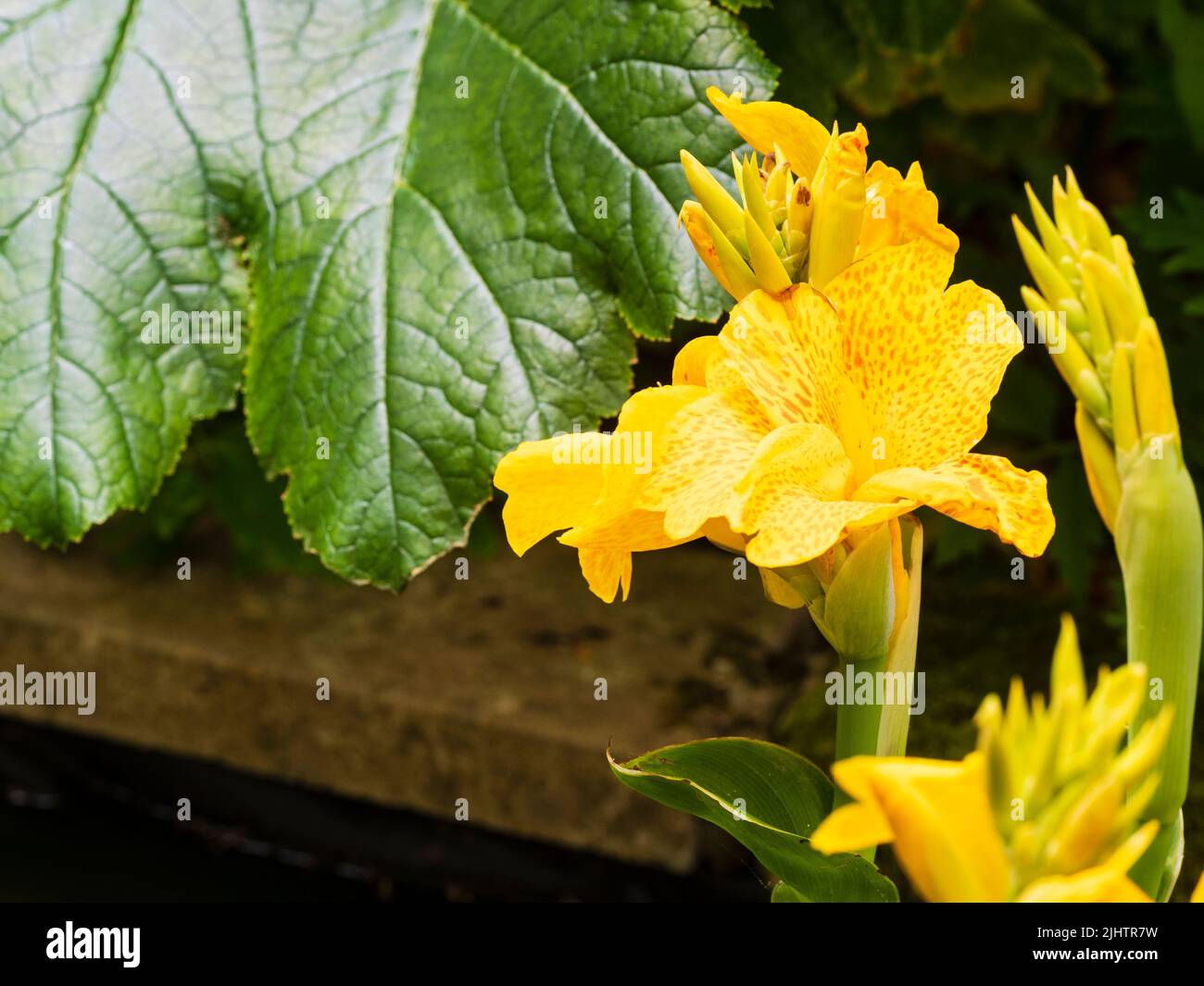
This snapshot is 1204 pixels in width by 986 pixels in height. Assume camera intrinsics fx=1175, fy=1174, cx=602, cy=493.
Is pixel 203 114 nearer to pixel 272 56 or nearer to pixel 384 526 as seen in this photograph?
pixel 272 56

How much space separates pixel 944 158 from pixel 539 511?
1.73 m

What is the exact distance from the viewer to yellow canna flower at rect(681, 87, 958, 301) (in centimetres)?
36

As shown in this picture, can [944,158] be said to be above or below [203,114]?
above

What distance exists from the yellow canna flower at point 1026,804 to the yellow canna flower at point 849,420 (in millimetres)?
85

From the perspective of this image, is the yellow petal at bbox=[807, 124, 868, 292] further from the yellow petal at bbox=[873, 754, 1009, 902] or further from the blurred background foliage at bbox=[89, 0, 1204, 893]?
the blurred background foliage at bbox=[89, 0, 1204, 893]

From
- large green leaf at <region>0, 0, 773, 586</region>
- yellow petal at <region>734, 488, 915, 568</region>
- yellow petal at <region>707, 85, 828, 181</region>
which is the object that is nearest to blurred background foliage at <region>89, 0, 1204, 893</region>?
large green leaf at <region>0, 0, 773, 586</region>

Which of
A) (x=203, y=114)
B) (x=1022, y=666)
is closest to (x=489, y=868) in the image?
(x=1022, y=666)

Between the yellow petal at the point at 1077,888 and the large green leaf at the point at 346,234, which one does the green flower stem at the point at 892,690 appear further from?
the large green leaf at the point at 346,234

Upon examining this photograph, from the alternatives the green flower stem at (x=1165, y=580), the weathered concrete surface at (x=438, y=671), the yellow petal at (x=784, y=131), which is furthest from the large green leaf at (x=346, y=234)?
the weathered concrete surface at (x=438, y=671)

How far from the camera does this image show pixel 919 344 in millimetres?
377

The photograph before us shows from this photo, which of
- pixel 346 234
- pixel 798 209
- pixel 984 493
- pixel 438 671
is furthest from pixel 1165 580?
pixel 438 671

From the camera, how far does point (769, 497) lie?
345mm

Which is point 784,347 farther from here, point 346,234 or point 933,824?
point 346,234

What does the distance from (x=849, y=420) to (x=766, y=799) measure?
0.13m
